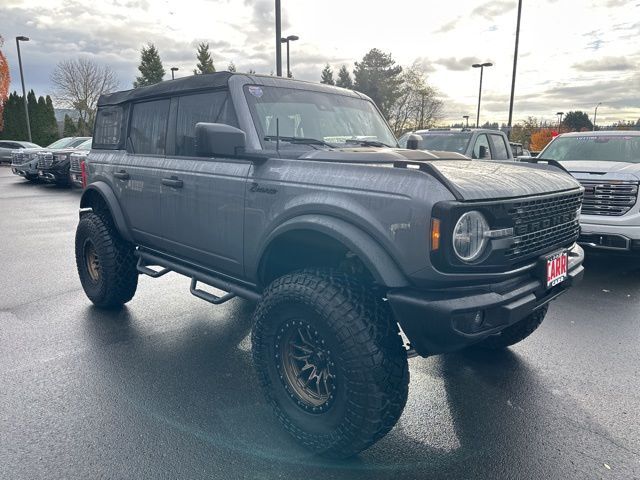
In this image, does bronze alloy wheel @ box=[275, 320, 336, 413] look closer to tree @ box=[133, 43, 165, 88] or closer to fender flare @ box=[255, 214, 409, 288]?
fender flare @ box=[255, 214, 409, 288]

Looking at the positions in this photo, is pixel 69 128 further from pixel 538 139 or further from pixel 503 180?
pixel 503 180

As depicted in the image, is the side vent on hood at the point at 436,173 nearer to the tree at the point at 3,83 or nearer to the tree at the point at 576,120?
the tree at the point at 3,83

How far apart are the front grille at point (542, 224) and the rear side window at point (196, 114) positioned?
1.85 meters

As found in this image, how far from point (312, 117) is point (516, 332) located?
2210 mm

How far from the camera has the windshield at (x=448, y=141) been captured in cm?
850

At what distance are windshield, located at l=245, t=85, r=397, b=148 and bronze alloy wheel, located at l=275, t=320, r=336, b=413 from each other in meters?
1.24

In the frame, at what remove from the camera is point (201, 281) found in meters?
3.58

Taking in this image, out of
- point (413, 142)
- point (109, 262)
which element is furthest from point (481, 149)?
point (109, 262)

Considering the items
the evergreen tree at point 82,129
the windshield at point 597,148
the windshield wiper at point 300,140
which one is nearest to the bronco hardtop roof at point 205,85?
the windshield wiper at point 300,140

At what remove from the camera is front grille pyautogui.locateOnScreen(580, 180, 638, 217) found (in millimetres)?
5914

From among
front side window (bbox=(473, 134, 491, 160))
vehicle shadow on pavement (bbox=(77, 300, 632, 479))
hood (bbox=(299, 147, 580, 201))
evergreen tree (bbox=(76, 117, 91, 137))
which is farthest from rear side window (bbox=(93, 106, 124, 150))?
evergreen tree (bbox=(76, 117, 91, 137))

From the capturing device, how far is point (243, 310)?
4.74 metres

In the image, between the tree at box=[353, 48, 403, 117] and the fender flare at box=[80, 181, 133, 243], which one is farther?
the tree at box=[353, 48, 403, 117]

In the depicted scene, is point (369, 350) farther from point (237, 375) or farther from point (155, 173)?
point (155, 173)
